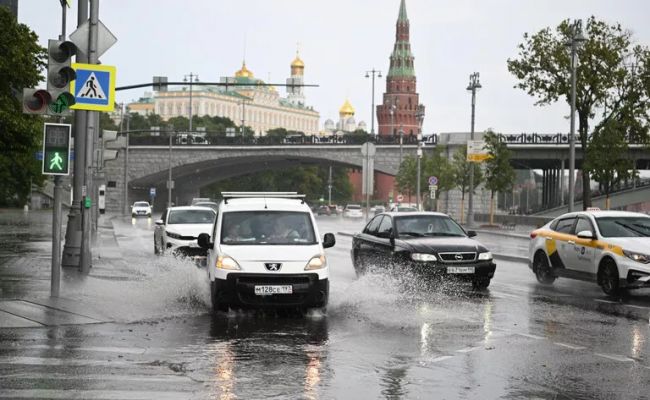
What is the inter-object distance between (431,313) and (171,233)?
13260mm

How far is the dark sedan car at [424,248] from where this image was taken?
17.6 meters

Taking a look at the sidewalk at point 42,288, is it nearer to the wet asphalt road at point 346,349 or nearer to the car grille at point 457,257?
the wet asphalt road at point 346,349

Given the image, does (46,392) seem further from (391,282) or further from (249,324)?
(391,282)

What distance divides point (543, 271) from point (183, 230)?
10.1m

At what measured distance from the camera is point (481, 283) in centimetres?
1825

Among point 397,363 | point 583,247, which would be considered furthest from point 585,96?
point 397,363

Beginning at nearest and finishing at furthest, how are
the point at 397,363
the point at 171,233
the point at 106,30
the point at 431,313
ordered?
the point at 397,363
the point at 431,313
the point at 106,30
the point at 171,233

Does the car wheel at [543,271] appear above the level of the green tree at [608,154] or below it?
below

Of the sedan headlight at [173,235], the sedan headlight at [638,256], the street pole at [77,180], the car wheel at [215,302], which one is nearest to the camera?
the car wheel at [215,302]

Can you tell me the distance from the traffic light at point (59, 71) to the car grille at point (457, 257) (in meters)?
7.09

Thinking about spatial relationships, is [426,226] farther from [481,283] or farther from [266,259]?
[266,259]

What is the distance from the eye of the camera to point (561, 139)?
81688 millimetres

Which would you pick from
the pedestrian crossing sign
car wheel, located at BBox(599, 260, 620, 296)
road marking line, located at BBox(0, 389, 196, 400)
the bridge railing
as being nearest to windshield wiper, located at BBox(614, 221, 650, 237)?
car wheel, located at BBox(599, 260, 620, 296)

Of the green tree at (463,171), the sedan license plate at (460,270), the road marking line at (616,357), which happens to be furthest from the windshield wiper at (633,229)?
the green tree at (463,171)
